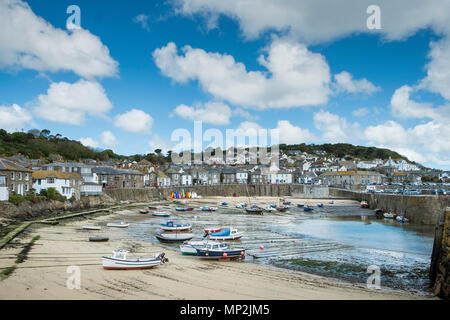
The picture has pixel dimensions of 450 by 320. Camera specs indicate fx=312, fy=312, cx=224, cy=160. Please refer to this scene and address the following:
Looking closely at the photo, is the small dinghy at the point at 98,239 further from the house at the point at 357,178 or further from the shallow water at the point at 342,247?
the house at the point at 357,178

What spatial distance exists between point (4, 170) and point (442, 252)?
40.9 m

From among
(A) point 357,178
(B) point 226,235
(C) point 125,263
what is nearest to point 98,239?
(C) point 125,263

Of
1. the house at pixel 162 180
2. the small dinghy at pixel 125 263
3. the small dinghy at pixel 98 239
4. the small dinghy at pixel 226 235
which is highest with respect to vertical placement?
the house at pixel 162 180

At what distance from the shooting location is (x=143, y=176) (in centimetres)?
7781

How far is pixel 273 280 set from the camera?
15570 millimetres

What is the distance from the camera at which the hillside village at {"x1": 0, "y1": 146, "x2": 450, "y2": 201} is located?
132 ft

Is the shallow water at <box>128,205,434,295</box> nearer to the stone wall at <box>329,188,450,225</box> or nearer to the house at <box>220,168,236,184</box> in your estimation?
the stone wall at <box>329,188,450,225</box>

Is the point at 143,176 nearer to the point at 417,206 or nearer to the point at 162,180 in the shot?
the point at 162,180

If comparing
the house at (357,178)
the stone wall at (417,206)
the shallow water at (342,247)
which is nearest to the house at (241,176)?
the house at (357,178)

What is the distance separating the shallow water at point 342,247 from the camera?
18.1 m

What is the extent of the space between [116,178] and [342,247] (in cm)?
5345

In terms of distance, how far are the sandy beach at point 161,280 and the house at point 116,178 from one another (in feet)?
147

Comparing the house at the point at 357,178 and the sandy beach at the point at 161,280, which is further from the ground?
the house at the point at 357,178
